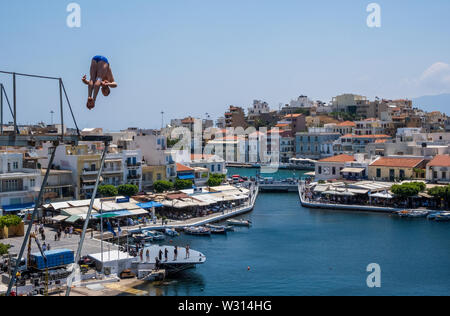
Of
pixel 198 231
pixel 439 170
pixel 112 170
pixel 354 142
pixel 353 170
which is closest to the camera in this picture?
pixel 198 231

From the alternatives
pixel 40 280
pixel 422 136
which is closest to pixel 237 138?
pixel 422 136

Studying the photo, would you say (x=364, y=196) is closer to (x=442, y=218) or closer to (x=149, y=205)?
(x=442, y=218)

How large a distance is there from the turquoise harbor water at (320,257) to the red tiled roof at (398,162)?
918 cm

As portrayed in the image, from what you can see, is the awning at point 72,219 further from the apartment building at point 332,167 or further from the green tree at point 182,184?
the apartment building at point 332,167

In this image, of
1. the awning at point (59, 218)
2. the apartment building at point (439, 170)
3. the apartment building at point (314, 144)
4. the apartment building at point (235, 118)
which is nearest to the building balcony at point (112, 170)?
the awning at point (59, 218)

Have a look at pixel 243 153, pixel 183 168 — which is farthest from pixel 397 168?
pixel 243 153

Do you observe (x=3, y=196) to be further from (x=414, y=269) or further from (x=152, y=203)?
(x=414, y=269)

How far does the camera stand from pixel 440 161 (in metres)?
39.1

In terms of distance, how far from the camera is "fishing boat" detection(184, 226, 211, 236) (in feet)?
88.6

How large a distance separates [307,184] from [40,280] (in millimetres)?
31054

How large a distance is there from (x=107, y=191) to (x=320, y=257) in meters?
13.2

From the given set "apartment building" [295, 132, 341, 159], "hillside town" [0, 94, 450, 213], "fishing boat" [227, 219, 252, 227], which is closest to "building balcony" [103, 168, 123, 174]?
"hillside town" [0, 94, 450, 213]
